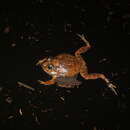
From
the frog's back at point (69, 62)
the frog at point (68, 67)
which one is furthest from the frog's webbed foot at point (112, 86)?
the frog's back at point (69, 62)

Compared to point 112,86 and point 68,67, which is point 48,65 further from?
point 112,86

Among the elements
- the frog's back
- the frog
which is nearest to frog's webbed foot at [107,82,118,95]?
the frog

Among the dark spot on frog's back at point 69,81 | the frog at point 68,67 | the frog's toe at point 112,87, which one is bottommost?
the frog's toe at point 112,87

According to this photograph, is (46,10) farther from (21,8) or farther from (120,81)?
(120,81)

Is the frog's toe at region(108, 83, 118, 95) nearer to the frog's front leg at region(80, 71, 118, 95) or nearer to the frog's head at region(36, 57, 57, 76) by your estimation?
the frog's front leg at region(80, 71, 118, 95)

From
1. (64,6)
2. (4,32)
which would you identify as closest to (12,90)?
(4,32)

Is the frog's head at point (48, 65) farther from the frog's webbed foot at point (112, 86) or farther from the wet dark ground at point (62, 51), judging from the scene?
the frog's webbed foot at point (112, 86)

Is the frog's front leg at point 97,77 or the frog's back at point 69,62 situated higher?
the frog's back at point 69,62
